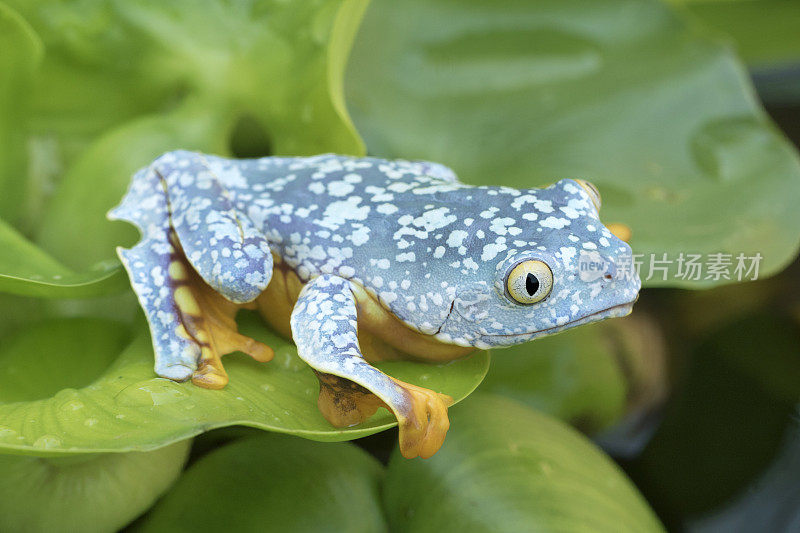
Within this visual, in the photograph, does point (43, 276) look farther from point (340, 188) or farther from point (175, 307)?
point (340, 188)

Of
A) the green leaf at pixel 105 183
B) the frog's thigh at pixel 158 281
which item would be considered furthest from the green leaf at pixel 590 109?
the frog's thigh at pixel 158 281

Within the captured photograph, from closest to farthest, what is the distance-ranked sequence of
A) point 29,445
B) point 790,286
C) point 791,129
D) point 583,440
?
point 29,445, point 583,440, point 790,286, point 791,129

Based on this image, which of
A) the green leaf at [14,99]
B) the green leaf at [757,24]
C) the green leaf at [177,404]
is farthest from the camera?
the green leaf at [757,24]

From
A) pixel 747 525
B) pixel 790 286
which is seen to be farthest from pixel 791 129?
pixel 747 525

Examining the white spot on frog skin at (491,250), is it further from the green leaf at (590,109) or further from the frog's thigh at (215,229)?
the green leaf at (590,109)

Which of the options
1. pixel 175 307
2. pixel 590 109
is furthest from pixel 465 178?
pixel 175 307

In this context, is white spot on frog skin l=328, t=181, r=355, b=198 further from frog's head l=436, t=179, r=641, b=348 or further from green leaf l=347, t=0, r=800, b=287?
green leaf l=347, t=0, r=800, b=287

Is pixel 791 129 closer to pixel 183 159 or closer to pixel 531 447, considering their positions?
pixel 531 447
